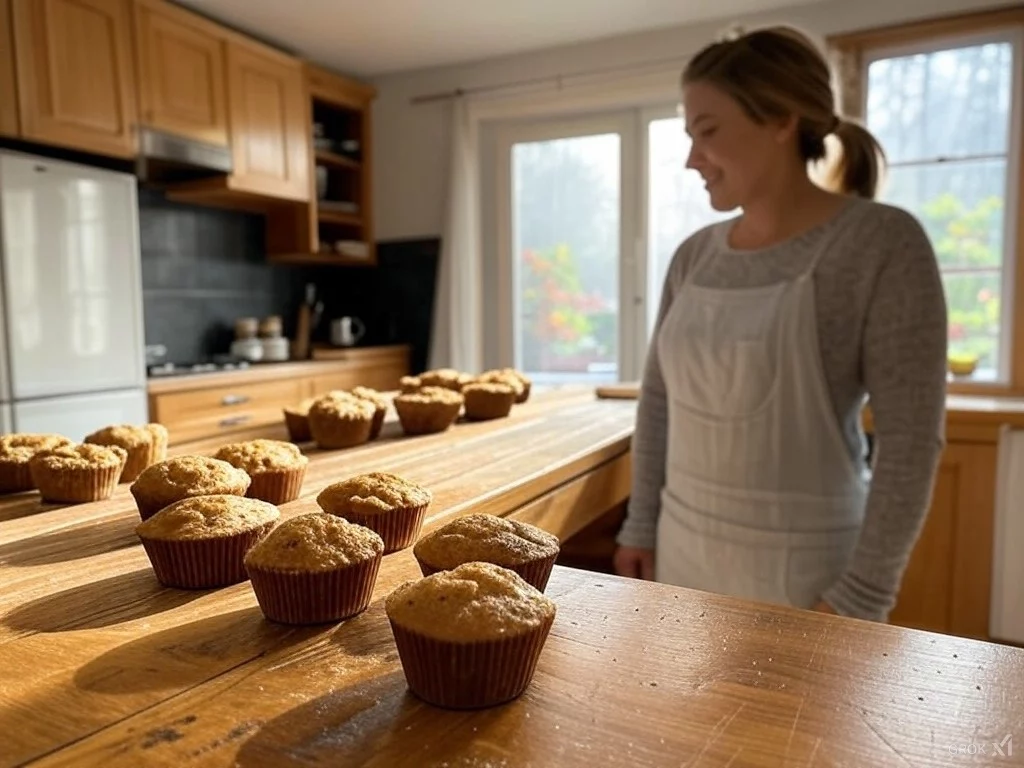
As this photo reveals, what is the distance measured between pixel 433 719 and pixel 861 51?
3492mm

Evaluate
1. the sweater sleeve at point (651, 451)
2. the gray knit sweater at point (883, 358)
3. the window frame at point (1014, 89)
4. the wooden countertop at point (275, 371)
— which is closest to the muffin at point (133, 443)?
the sweater sleeve at point (651, 451)

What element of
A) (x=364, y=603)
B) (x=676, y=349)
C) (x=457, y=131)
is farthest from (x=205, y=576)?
(x=457, y=131)

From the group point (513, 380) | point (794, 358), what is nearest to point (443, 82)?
point (513, 380)

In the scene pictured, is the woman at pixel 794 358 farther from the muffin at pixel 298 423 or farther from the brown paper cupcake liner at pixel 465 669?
the brown paper cupcake liner at pixel 465 669

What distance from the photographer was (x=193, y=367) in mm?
3359

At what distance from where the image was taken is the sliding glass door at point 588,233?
3709mm

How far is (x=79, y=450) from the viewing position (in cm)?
97

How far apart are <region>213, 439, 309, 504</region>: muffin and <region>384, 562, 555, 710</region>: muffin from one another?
43 cm

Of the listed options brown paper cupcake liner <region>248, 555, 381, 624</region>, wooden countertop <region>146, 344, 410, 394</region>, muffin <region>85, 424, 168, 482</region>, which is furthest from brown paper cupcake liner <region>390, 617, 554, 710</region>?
wooden countertop <region>146, 344, 410, 394</region>

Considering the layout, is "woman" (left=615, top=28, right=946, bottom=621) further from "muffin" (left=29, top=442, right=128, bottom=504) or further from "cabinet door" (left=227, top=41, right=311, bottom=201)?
"cabinet door" (left=227, top=41, right=311, bottom=201)

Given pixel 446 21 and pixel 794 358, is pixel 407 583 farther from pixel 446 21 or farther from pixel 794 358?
pixel 446 21

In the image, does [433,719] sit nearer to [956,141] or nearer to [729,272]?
[729,272]

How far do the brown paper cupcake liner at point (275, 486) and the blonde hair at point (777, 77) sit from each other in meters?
0.93

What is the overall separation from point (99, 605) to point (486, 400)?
108 centimetres
